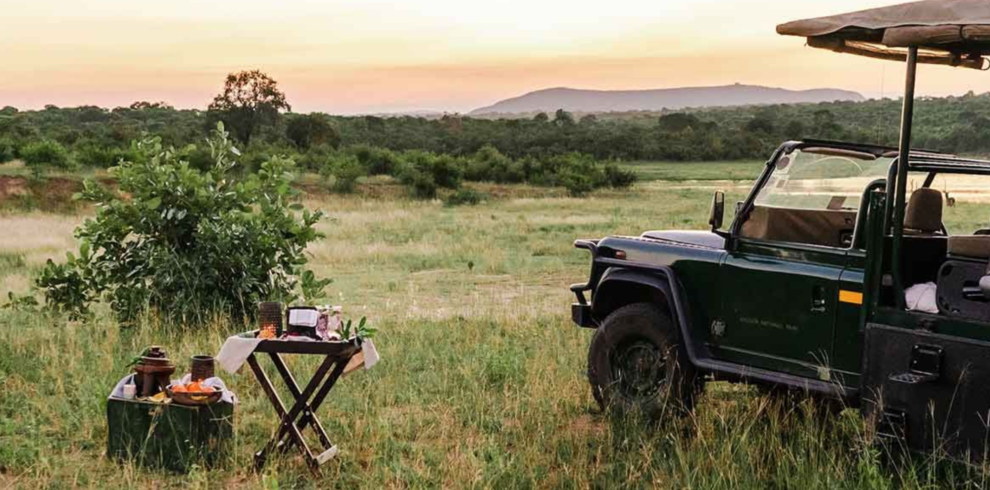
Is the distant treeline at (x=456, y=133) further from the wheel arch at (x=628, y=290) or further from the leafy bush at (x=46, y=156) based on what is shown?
the wheel arch at (x=628, y=290)

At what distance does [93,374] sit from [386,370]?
2.39m

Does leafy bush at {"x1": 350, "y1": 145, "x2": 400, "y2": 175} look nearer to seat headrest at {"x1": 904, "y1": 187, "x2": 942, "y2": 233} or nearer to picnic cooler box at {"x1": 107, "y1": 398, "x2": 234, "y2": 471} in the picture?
picnic cooler box at {"x1": 107, "y1": 398, "x2": 234, "y2": 471}

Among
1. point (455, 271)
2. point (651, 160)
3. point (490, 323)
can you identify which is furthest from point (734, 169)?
point (490, 323)

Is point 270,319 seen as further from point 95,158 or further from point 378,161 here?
point 378,161

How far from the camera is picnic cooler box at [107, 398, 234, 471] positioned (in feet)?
23.2

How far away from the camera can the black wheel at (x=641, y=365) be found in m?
7.73

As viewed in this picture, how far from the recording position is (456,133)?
326ft

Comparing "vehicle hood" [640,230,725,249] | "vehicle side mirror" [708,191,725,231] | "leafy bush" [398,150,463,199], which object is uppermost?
"vehicle side mirror" [708,191,725,231]

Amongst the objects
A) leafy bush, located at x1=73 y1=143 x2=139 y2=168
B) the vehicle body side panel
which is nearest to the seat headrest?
the vehicle body side panel

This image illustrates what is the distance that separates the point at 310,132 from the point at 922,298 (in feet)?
236

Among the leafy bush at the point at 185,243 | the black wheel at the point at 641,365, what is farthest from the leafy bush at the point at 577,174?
the black wheel at the point at 641,365

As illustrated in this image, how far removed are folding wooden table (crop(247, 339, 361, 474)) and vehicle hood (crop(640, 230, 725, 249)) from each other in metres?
2.39

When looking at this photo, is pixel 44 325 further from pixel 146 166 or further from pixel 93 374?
pixel 93 374

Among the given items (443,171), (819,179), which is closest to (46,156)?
(443,171)
